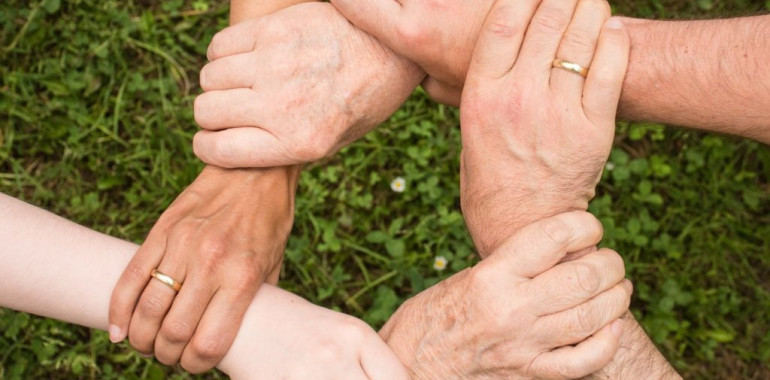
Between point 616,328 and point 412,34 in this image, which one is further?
point 412,34

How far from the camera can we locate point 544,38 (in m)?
2.04

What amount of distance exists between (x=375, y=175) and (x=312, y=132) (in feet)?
3.36

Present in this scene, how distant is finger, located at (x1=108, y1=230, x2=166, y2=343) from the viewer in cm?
207

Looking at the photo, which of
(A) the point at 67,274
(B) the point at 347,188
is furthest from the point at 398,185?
(A) the point at 67,274

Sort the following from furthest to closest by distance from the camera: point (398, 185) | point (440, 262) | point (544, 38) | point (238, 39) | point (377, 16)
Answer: point (398, 185) → point (440, 262) → point (238, 39) → point (377, 16) → point (544, 38)

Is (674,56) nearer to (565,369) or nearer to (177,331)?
(565,369)

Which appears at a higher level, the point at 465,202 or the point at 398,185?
the point at 465,202

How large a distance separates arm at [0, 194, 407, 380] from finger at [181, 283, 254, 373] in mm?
36

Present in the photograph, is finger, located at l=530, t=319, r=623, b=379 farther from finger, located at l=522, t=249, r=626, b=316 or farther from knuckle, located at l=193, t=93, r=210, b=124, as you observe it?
knuckle, located at l=193, t=93, r=210, b=124

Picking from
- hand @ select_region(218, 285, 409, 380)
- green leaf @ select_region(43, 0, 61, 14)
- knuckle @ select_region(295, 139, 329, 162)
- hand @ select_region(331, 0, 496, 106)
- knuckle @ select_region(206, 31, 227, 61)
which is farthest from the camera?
green leaf @ select_region(43, 0, 61, 14)

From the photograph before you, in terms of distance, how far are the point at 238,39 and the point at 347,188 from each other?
3.59 ft

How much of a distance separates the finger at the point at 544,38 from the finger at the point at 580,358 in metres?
0.73

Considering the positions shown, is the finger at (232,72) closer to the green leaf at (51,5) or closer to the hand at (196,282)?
the hand at (196,282)

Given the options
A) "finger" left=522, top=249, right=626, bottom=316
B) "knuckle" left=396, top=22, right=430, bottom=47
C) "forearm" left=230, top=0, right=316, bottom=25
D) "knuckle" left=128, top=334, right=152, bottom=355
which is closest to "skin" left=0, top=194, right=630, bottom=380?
"finger" left=522, top=249, right=626, bottom=316
